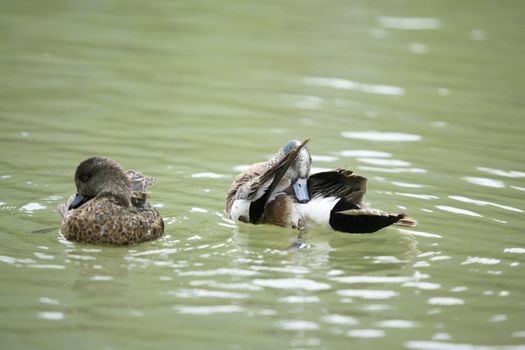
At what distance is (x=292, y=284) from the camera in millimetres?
6625

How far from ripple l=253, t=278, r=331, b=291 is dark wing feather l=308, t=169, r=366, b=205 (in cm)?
133

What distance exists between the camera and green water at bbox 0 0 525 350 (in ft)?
19.9

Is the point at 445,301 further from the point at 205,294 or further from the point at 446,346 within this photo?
the point at 205,294

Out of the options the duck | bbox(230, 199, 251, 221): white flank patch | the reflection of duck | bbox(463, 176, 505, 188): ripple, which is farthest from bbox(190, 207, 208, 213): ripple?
bbox(463, 176, 505, 188): ripple

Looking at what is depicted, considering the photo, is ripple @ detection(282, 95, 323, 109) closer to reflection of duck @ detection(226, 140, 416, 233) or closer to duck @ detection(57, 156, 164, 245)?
reflection of duck @ detection(226, 140, 416, 233)

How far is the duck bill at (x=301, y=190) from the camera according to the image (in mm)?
8047

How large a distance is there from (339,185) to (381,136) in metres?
3.21

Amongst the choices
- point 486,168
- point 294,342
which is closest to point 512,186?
point 486,168

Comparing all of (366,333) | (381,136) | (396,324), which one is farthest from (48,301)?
(381,136)

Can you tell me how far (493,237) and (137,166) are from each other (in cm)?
362

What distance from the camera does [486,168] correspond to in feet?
32.8

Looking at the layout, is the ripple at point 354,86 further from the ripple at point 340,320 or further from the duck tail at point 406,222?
the ripple at point 340,320

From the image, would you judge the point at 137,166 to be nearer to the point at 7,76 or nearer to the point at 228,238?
the point at 228,238

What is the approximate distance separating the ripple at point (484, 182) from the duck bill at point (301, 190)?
7.10 feet
